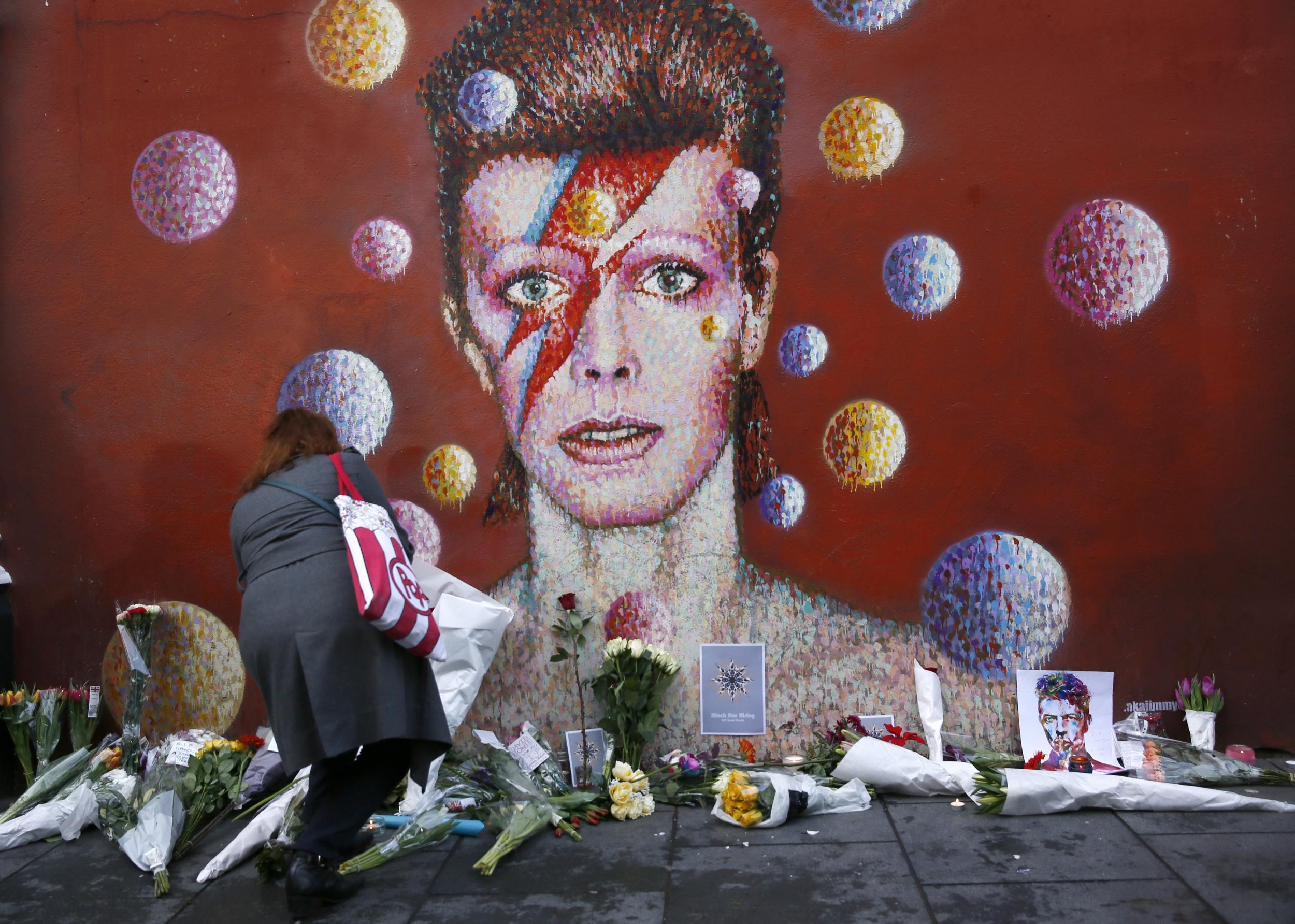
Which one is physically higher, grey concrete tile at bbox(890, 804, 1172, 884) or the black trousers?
the black trousers

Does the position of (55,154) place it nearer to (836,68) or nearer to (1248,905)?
(836,68)

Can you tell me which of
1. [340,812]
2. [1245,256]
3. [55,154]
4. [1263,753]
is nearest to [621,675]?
[340,812]

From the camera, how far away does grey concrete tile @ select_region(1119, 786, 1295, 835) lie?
3.42m

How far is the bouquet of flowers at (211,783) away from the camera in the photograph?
377cm

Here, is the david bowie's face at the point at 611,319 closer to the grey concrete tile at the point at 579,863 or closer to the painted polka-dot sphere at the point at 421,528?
the painted polka-dot sphere at the point at 421,528

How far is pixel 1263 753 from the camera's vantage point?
13.8 feet

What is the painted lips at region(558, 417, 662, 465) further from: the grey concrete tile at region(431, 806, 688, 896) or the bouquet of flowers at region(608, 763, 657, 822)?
the grey concrete tile at region(431, 806, 688, 896)

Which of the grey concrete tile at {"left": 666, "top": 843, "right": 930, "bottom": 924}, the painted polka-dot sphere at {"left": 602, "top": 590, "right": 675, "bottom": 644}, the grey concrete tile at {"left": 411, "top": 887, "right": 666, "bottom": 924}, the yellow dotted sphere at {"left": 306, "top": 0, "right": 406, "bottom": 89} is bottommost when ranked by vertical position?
the grey concrete tile at {"left": 411, "top": 887, "right": 666, "bottom": 924}

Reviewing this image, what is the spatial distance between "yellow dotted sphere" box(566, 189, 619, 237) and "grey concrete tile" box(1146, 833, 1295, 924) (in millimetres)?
3139

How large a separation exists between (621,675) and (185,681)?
2012mm

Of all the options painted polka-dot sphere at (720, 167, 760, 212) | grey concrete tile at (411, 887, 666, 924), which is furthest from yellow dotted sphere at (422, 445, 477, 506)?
grey concrete tile at (411, 887, 666, 924)

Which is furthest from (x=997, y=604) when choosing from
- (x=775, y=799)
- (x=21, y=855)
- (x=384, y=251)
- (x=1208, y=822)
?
(x=21, y=855)

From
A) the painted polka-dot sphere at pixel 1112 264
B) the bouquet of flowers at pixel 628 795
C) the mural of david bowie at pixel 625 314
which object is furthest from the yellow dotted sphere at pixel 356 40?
the bouquet of flowers at pixel 628 795

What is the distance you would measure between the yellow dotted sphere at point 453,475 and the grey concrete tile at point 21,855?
6.11 ft
